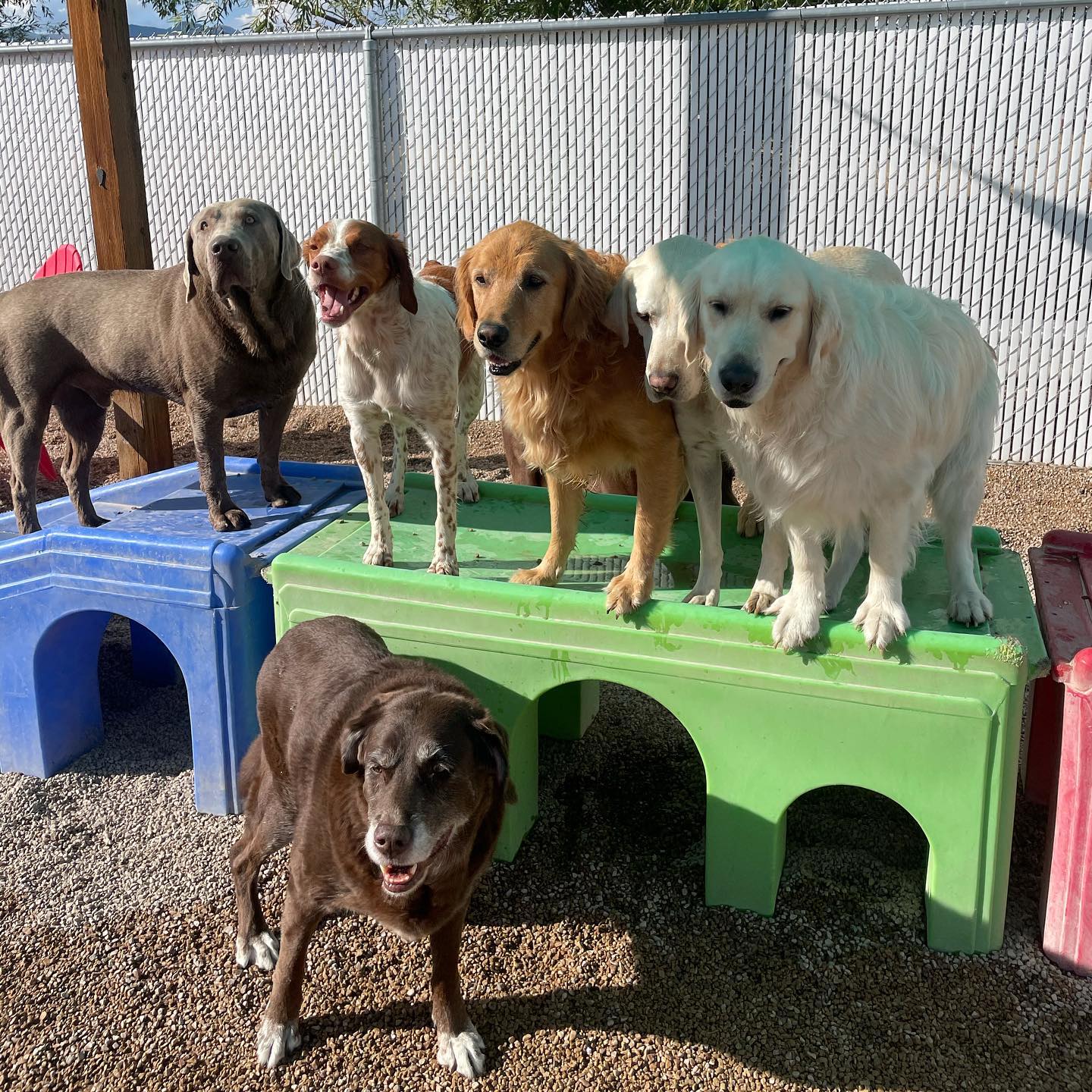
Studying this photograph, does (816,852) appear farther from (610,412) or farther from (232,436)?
(232,436)

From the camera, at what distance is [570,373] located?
3.10 meters

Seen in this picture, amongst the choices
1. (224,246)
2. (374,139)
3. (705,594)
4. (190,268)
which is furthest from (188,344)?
(374,139)

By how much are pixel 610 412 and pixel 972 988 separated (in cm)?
199

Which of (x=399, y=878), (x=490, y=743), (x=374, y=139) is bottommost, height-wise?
(x=399, y=878)

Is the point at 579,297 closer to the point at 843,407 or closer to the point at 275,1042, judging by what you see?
the point at 843,407

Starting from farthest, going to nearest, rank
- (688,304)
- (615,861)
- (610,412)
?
(615,861)
(610,412)
(688,304)

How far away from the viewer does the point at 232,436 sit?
870 cm

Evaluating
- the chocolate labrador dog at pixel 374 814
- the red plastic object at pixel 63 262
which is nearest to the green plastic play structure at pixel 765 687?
the chocolate labrador dog at pixel 374 814

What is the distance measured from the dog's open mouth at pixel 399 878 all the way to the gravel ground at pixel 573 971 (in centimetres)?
61

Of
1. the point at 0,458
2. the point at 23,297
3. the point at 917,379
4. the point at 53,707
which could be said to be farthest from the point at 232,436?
the point at 917,379

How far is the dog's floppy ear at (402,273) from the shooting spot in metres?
3.51

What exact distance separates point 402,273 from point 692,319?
1.31m

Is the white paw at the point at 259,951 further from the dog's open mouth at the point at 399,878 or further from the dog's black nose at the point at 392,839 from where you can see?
the dog's black nose at the point at 392,839

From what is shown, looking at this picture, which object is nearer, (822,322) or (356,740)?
(356,740)
